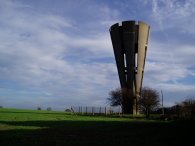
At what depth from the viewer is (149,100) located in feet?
247

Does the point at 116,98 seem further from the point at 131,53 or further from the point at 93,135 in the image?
the point at 93,135

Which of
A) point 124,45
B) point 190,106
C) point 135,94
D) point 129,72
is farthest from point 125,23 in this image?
point 190,106

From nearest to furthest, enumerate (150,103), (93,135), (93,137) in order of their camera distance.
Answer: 1. (93,137)
2. (93,135)
3. (150,103)

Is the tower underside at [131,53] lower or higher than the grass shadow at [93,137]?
higher

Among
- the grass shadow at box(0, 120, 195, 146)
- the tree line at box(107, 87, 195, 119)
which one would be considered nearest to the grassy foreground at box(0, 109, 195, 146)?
the grass shadow at box(0, 120, 195, 146)

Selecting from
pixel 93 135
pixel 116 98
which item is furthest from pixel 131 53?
pixel 93 135

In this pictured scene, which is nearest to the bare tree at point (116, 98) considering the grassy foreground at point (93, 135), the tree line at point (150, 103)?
the tree line at point (150, 103)

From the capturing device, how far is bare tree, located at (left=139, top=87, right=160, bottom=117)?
246ft

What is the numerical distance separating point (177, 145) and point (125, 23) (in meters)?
66.5

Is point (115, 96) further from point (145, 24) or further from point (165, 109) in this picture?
point (145, 24)

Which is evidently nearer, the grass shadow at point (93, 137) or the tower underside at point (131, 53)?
the grass shadow at point (93, 137)

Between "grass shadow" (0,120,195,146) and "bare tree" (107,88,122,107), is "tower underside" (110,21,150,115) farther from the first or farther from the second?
"grass shadow" (0,120,195,146)

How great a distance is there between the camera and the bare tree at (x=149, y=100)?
246ft

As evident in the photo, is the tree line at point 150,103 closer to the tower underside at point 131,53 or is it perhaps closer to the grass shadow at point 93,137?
the tower underside at point 131,53
